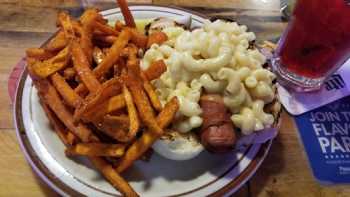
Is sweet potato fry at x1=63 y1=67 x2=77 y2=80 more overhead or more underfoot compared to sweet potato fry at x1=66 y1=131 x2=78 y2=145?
more overhead

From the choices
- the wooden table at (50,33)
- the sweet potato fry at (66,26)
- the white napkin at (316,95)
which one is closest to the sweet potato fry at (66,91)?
the sweet potato fry at (66,26)

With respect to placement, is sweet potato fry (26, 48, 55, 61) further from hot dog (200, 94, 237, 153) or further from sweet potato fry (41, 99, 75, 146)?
hot dog (200, 94, 237, 153)

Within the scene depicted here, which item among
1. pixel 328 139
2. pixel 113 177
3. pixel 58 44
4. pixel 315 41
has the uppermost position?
pixel 58 44

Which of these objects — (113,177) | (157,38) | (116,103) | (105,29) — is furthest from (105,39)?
(113,177)

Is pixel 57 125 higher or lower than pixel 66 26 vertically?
lower

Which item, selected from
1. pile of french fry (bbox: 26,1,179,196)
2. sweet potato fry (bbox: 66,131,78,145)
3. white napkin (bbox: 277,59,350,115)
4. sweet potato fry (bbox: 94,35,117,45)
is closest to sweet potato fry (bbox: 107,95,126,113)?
pile of french fry (bbox: 26,1,179,196)

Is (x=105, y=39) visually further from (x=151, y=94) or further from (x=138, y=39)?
(x=151, y=94)

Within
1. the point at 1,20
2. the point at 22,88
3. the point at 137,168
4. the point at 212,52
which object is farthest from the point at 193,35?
the point at 1,20

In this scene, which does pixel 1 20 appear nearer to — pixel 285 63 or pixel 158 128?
pixel 158 128
